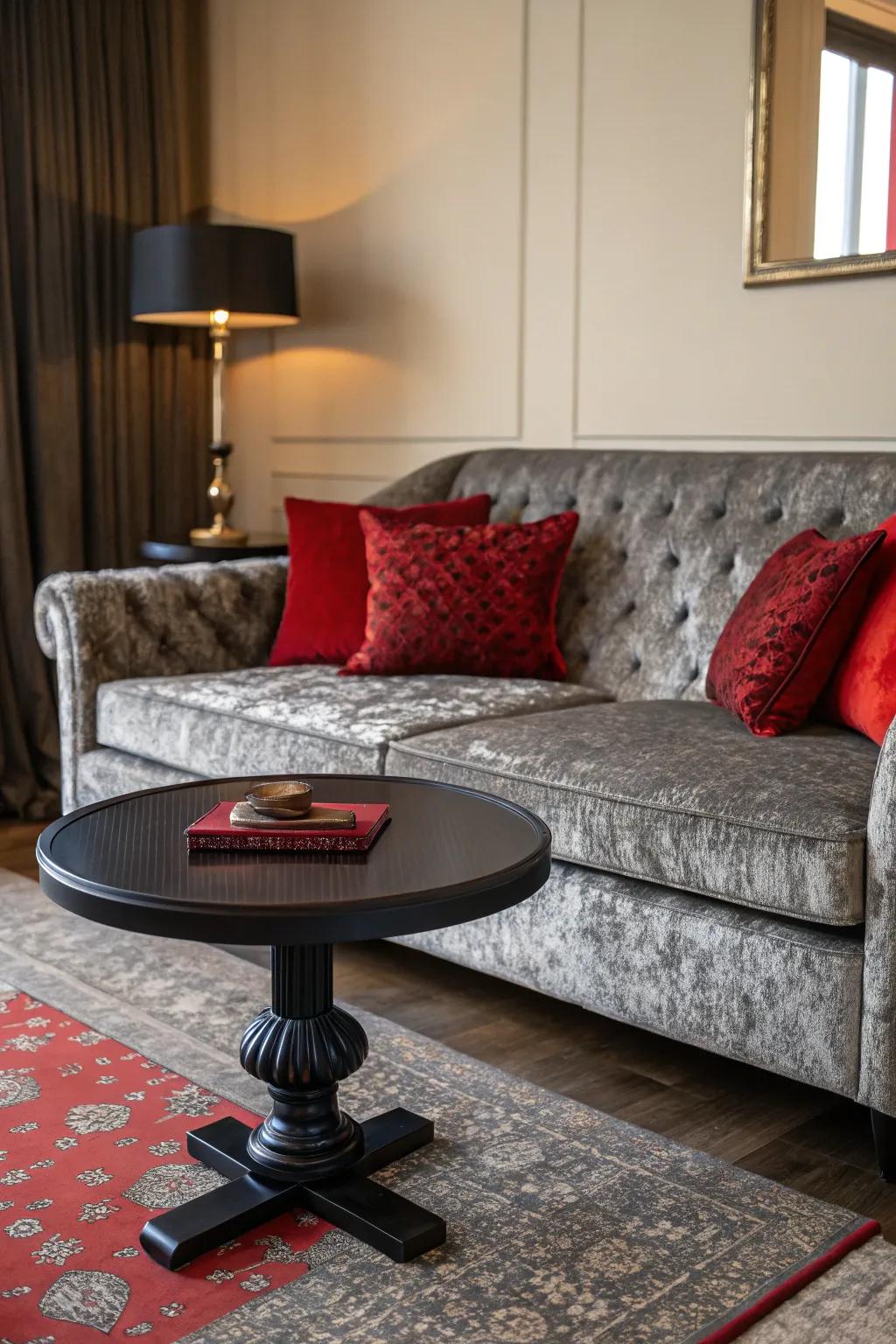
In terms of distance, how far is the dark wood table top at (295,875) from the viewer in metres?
1.44

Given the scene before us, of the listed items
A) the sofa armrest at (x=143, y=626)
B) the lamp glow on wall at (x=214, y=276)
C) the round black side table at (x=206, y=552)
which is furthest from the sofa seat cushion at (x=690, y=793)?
the lamp glow on wall at (x=214, y=276)

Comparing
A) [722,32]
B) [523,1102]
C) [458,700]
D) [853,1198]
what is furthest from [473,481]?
[853,1198]

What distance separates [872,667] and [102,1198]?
4.56 feet

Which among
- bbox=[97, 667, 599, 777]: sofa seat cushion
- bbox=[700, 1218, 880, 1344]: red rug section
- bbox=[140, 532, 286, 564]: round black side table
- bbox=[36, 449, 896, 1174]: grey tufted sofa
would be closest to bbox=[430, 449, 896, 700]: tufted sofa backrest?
bbox=[36, 449, 896, 1174]: grey tufted sofa

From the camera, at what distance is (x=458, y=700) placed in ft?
8.82

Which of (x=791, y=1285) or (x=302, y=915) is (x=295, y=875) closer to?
(x=302, y=915)

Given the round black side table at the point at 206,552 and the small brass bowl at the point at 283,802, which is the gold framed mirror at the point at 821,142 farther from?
the small brass bowl at the point at 283,802

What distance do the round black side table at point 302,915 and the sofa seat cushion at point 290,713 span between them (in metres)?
0.62

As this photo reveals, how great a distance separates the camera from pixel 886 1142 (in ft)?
6.04

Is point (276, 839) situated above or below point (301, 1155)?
above

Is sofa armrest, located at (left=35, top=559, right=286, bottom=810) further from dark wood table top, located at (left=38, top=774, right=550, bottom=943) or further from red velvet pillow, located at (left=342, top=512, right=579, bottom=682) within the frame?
dark wood table top, located at (left=38, top=774, right=550, bottom=943)

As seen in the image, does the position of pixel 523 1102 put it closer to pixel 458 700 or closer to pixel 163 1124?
pixel 163 1124

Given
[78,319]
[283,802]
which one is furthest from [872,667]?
[78,319]

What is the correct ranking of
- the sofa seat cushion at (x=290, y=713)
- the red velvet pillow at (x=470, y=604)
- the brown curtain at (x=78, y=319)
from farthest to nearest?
the brown curtain at (x=78, y=319)
the red velvet pillow at (x=470, y=604)
the sofa seat cushion at (x=290, y=713)
